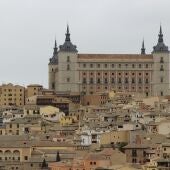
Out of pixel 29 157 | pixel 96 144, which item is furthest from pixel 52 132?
pixel 29 157

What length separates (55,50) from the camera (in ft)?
527

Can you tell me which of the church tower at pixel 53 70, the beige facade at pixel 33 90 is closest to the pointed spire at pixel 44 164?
the beige facade at pixel 33 90

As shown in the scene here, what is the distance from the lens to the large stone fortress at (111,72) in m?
147

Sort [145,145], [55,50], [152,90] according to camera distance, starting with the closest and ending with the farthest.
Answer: [145,145]
[152,90]
[55,50]

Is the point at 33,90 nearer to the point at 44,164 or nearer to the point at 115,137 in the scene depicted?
the point at 115,137

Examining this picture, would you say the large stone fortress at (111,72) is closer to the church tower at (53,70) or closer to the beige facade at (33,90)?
the church tower at (53,70)

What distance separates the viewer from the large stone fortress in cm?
14738

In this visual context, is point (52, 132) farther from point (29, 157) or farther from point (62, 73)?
point (62, 73)

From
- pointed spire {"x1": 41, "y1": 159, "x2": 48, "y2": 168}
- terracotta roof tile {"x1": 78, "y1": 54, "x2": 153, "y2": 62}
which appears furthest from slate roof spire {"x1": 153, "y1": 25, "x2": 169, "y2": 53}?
pointed spire {"x1": 41, "y1": 159, "x2": 48, "y2": 168}

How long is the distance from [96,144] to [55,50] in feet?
239

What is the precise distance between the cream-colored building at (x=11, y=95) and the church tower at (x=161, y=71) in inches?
738

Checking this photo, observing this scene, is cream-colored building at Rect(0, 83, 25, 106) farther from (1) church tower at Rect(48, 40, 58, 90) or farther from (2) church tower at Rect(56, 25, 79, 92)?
(1) church tower at Rect(48, 40, 58, 90)

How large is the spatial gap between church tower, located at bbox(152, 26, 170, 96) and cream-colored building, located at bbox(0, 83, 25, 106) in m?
18.8

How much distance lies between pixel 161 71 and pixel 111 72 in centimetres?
660
